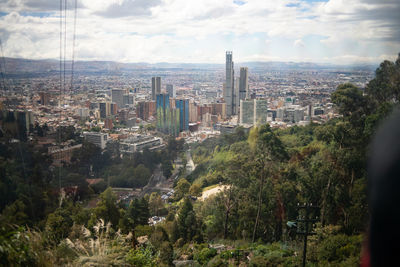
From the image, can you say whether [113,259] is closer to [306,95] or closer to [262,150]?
[262,150]

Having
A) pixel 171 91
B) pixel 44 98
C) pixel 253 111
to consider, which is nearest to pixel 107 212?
pixel 44 98

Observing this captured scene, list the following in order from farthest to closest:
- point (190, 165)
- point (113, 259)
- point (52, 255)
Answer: point (190, 165) < point (113, 259) < point (52, 255)

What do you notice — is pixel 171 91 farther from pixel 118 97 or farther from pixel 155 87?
pixel 118 97

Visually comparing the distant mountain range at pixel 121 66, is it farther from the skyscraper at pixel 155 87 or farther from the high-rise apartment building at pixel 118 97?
the high-rise apartment building at pixel 118 97

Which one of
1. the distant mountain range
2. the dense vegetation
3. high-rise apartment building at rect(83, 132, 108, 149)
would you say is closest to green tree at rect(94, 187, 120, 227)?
the dense vegetation

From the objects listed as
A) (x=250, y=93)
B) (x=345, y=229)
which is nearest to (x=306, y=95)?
(x=250, y=93)

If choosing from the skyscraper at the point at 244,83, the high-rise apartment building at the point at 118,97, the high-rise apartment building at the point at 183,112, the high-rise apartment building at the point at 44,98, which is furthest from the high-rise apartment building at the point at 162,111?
the high-rise apartment building at the point at 44,98

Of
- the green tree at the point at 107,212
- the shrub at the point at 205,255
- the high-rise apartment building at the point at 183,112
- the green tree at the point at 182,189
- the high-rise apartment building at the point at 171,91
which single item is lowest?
the green tree at the point at 182,189
